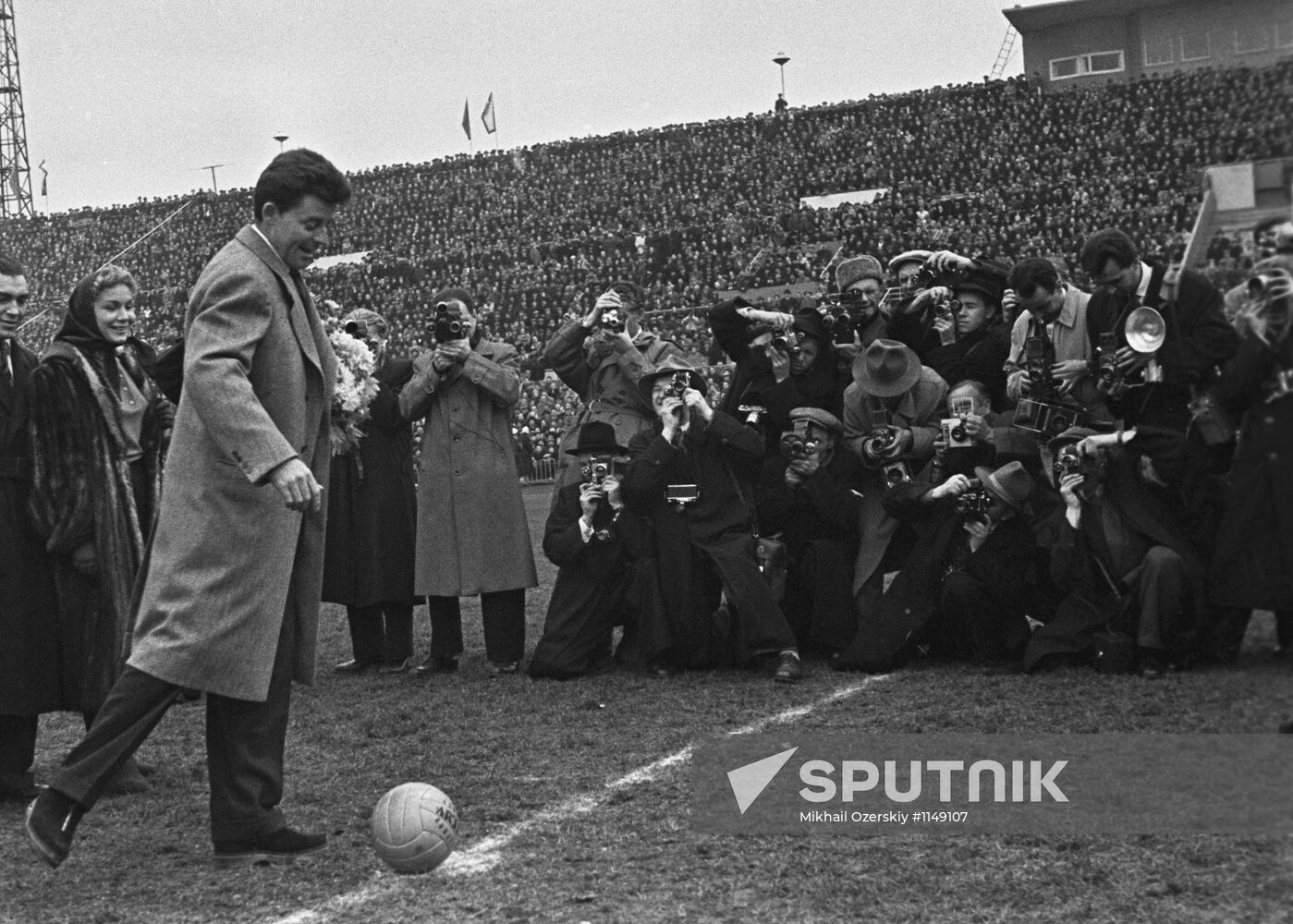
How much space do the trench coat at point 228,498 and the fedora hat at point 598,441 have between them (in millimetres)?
3239

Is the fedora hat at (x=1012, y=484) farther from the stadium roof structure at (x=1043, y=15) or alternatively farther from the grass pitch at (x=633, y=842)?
the stadium roof structure at (x=1043, y=15)

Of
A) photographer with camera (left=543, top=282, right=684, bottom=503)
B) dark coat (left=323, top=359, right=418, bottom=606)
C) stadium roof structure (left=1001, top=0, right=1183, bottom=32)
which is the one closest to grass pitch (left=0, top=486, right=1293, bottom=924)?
dark coat (left=323, top=359, right=418, bottom=606)

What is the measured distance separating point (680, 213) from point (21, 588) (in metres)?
32.8

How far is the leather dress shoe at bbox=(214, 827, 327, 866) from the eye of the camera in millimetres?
4234

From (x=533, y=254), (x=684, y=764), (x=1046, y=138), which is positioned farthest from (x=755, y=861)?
(x=533, y=254)

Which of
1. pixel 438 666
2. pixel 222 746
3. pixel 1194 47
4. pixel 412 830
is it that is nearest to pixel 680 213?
pixel 438 666

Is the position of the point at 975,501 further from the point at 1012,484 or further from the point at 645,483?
the point at 645,483

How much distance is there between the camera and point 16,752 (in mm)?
5363

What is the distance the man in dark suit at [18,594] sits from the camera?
5.25 m

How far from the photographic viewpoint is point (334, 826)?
4656mm

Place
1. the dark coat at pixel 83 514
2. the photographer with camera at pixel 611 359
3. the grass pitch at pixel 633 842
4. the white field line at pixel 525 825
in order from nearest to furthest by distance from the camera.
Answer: the grass pitch at pixel 633 842, the white field line at pixel 525 825, the dark coat at pixel 83 514, the photographer with camera at pixel 611 359

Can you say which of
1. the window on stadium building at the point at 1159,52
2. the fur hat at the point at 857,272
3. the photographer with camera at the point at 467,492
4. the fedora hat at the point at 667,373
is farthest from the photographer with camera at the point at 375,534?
the window on stadium building at the point at 1159,52

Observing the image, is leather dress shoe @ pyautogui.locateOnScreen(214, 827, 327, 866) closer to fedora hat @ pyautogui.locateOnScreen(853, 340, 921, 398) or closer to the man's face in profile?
the man's face in profile

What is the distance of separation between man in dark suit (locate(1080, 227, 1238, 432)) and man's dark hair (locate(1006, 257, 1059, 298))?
50cm
